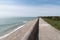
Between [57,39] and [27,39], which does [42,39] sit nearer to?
[57,39]

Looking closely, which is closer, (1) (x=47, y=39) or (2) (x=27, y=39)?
(2) (x=27, y=39)

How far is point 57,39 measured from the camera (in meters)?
11.2

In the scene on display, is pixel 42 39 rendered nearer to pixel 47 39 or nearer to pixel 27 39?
pixel 47 39

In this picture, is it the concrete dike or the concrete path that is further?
the concrete path

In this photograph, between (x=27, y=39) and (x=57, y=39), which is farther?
(x=57, y=39)

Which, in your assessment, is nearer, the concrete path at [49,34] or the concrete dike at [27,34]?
the concrete dike at [27,34]

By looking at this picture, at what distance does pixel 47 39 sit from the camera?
1130 cm

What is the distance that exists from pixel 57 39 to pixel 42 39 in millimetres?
1104

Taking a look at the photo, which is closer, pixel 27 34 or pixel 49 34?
pixel 27 34

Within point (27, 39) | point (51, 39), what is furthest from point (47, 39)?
point (27, 39)

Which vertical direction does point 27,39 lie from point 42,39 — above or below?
above

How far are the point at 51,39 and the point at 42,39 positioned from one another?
0.69 metres

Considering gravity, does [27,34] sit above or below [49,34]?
above

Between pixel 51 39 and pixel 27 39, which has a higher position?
pixel 27 39
